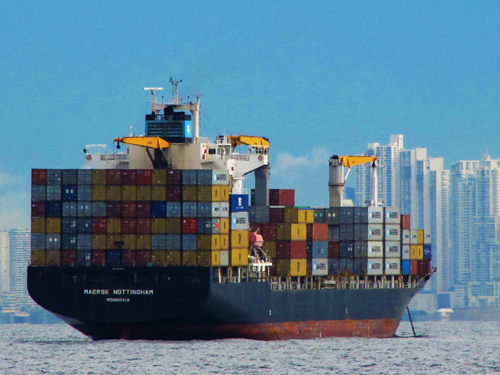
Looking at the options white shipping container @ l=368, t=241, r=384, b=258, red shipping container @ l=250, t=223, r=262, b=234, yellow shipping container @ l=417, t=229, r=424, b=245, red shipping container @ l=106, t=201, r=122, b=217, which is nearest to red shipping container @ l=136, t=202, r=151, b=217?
red shipping container @ l=106, t=201, r=122, b=217

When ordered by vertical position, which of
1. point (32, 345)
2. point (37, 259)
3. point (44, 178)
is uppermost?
point (44, 178)

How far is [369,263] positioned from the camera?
95.3 meters

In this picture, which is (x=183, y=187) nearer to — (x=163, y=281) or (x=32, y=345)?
(x=163, y=281)

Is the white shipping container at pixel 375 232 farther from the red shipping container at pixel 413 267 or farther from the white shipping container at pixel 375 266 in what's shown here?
the red shipping container at pixel 413 267

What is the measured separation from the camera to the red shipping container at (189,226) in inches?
3140

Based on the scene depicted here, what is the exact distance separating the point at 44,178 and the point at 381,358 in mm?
23390

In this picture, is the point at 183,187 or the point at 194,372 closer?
the point at 194,372

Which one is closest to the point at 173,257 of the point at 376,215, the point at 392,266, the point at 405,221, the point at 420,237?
the point at 376,215

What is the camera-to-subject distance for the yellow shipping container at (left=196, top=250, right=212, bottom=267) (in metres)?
79.4

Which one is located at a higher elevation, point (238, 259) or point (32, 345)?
point (238, 259)

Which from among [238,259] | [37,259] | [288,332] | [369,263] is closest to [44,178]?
[37,259]

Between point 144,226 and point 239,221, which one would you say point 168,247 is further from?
point 239,221

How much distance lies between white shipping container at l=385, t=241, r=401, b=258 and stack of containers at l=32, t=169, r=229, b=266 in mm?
19813

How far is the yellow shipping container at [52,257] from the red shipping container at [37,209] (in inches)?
92.6
